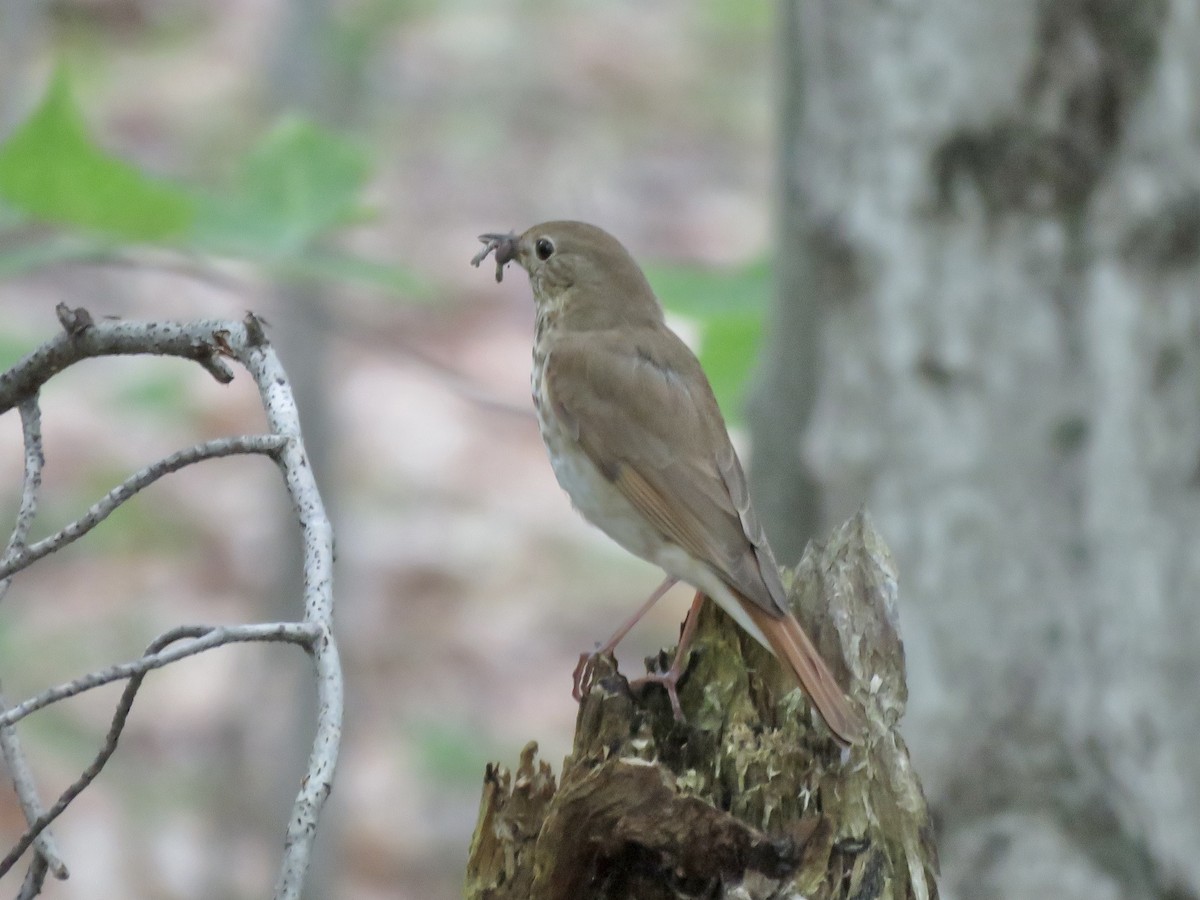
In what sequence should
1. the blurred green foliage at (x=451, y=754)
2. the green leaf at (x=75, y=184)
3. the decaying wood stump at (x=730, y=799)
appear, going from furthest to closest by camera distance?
the blurred green foliage at (x=451, y=754) → the green leaf at (x=75, y=184) → the decaying wood stump at (x=730, y=799)

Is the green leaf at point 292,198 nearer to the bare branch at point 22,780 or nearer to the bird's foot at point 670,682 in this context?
the bird's foot at point 670,682

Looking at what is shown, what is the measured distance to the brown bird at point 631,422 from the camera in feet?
10.2

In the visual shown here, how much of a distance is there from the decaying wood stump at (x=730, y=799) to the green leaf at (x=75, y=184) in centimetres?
134

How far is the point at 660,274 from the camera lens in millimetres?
4066

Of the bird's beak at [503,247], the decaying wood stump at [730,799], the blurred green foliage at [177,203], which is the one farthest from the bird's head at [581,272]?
the decaying wood stump at [730,799]

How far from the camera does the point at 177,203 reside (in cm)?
318

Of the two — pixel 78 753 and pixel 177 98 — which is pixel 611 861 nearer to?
pixel 78 753

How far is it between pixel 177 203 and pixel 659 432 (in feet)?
3.47

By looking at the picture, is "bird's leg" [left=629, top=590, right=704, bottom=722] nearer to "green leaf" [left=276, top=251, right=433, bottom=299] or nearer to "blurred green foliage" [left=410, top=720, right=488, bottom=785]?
"green leaf" [left=276, top=251, right=433, bottom=299]

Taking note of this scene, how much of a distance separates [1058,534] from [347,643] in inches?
200

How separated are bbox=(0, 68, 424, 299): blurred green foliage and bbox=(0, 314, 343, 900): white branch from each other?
1.27 m

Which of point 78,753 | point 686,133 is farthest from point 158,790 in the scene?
point 686,133

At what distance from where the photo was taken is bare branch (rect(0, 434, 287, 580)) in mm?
1630

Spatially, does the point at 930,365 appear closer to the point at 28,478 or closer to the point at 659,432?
the point at 659,432
